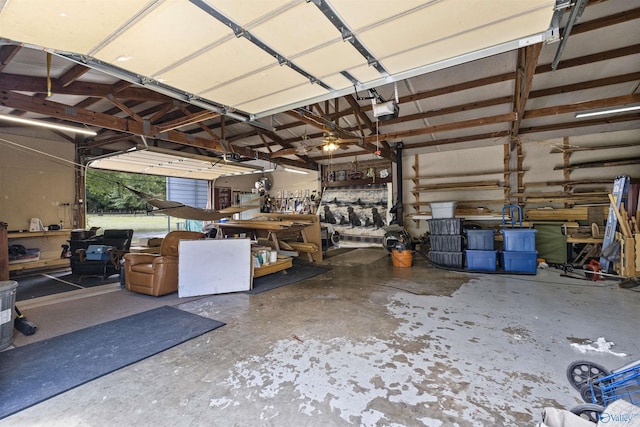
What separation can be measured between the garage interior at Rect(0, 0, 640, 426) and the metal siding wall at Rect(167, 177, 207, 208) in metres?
4.75

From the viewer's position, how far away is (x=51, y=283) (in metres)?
4.98

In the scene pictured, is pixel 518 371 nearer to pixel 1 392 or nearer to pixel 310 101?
pixel 310 101

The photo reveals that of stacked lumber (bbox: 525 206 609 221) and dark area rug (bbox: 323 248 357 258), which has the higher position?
stacked lumber (bbox: 525 206 609 221)

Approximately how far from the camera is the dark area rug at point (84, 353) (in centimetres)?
198

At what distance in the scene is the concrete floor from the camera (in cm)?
174

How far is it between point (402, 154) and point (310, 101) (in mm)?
6744

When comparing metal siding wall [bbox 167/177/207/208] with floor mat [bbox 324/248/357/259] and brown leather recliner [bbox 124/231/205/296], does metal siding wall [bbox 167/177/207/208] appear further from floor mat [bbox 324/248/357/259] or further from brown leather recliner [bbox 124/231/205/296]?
brown leather recliner [bbox 124/231/205/296]

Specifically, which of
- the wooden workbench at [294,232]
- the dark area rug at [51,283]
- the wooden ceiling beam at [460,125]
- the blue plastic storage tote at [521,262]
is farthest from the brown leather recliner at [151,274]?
the blue plastic storage tote at [521,262]

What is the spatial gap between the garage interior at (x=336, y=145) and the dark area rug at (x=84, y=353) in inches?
5.8

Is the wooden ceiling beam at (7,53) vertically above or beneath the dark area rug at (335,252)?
above

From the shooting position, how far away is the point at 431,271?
5.72 metres

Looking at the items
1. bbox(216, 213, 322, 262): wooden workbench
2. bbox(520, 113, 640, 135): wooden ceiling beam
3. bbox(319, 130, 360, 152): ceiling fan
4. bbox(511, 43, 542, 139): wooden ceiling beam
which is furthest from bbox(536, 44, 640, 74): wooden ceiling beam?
bbox(216, 213, 322, 262): wooden workbench

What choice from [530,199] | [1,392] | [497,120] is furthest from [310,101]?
[530,199]

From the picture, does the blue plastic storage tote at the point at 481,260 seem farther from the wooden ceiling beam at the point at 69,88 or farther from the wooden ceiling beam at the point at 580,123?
the wooden ceiling beam at the point at 69,88
